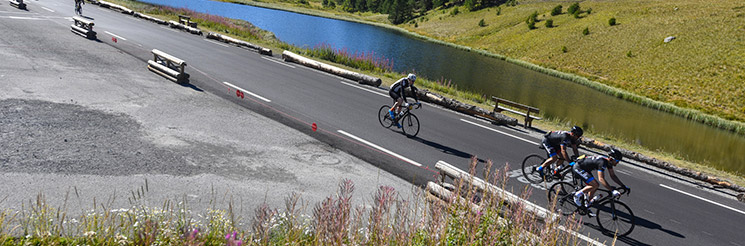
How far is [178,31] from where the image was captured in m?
33.5

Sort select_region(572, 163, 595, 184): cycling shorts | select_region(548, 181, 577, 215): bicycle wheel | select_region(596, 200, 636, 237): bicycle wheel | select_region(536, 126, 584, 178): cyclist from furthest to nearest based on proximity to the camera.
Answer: select_region(536, 126, 584, 178): cyclist, select_region(548, 181, 577, 215): bicycle wheel, select_region(572, 163, 595, 184): cycling shorts, select_region(596, 200, 636, 237): bicycle wheel

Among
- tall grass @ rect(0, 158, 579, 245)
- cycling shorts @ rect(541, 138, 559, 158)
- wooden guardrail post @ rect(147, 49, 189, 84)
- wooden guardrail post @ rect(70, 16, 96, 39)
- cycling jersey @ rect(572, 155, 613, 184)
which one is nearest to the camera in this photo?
tall grass @ rect(0, 158, 579, 245)

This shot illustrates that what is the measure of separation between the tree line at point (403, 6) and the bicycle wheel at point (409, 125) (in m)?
99.9

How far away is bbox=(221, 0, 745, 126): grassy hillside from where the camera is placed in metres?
43.9

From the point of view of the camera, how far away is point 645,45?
58781 millimetres

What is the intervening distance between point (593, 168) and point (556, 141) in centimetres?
184

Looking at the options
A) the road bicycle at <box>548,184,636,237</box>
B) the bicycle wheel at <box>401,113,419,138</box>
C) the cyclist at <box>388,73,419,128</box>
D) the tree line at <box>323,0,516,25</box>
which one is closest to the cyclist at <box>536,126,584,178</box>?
the road bicycle at <box>548,184,636,237</box>

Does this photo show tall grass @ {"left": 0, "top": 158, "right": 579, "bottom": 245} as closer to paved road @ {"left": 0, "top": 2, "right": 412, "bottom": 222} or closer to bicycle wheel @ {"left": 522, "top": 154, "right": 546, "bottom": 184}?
paved road @ {"left": 0, "top": 2, "right": 412, "bottom": 222}

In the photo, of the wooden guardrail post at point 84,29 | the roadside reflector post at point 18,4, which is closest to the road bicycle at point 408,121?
the wooden guardrail post at point 84,29

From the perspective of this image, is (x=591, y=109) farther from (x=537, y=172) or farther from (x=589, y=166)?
(x=589, y=166)

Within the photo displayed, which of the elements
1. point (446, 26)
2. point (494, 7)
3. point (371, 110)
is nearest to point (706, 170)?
point (371, 110)

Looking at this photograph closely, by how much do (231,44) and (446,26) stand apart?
75.5 m

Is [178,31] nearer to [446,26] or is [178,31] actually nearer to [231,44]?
[231,44]

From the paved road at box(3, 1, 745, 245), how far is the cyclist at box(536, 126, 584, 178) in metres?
0.97
